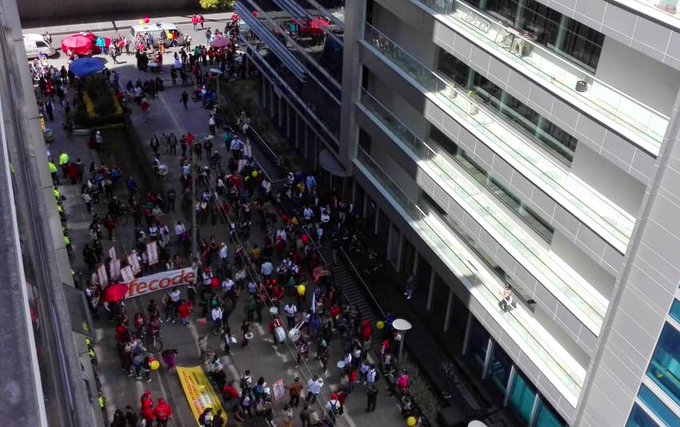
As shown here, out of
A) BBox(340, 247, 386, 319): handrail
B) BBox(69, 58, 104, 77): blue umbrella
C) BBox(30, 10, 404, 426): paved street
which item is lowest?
BBox(30, 10, 404, 426): paved street

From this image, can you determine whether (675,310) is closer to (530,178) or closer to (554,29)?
(530,178)

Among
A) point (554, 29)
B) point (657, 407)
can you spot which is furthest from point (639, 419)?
point (554, 29)

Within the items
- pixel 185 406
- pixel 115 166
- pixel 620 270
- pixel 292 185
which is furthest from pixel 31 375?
pixel 115 166

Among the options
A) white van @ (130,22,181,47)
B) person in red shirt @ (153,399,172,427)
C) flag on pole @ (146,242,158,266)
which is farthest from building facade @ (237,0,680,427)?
white van @ (130,22,181,47)

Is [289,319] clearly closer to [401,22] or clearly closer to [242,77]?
[401,22]

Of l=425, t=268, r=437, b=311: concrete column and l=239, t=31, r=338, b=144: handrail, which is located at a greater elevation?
l=239, t=31, r=338, b=144: handrail

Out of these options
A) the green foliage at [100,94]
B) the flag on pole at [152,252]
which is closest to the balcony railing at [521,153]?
the flag on pole at [152,252]

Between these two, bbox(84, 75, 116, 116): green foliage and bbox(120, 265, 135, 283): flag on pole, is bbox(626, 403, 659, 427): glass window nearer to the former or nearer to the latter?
bbox(120, 265, 135, 283): flag on pole

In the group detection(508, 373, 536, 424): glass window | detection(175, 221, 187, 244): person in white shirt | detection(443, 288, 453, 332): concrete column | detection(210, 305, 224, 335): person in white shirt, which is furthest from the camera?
detection(175, 221, 187, 244): person in white shirt
